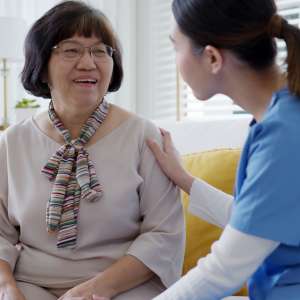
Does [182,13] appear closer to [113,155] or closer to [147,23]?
[113,155]

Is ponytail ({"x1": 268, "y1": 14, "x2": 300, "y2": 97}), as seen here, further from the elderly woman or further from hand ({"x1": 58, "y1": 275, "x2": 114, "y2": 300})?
hand ({"x1": 58, "y1": 275, "x2": 114, "y2": 300})

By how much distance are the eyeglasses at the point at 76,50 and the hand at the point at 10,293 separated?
0.64m

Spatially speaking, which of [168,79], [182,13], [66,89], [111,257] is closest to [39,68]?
[66,89]

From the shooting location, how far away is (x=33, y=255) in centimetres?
159

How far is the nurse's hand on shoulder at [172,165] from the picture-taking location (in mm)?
1535

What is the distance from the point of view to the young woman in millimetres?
977

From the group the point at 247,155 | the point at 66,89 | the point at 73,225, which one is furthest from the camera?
the point at 66,89

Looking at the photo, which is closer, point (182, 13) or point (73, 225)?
point (182, 13)

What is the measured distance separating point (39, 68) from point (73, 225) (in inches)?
18.6

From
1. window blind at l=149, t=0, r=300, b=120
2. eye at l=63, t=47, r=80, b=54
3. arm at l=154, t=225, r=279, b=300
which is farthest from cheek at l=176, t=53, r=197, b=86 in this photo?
window blind at l=149, t=0, r=300, b=120

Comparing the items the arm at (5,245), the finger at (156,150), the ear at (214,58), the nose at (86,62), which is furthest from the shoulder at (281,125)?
the arm at (5,245)

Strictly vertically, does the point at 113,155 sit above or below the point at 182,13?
below

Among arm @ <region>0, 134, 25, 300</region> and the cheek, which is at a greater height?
the cheek

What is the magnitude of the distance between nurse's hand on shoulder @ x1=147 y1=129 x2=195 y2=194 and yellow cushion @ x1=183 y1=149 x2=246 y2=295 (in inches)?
12.8
